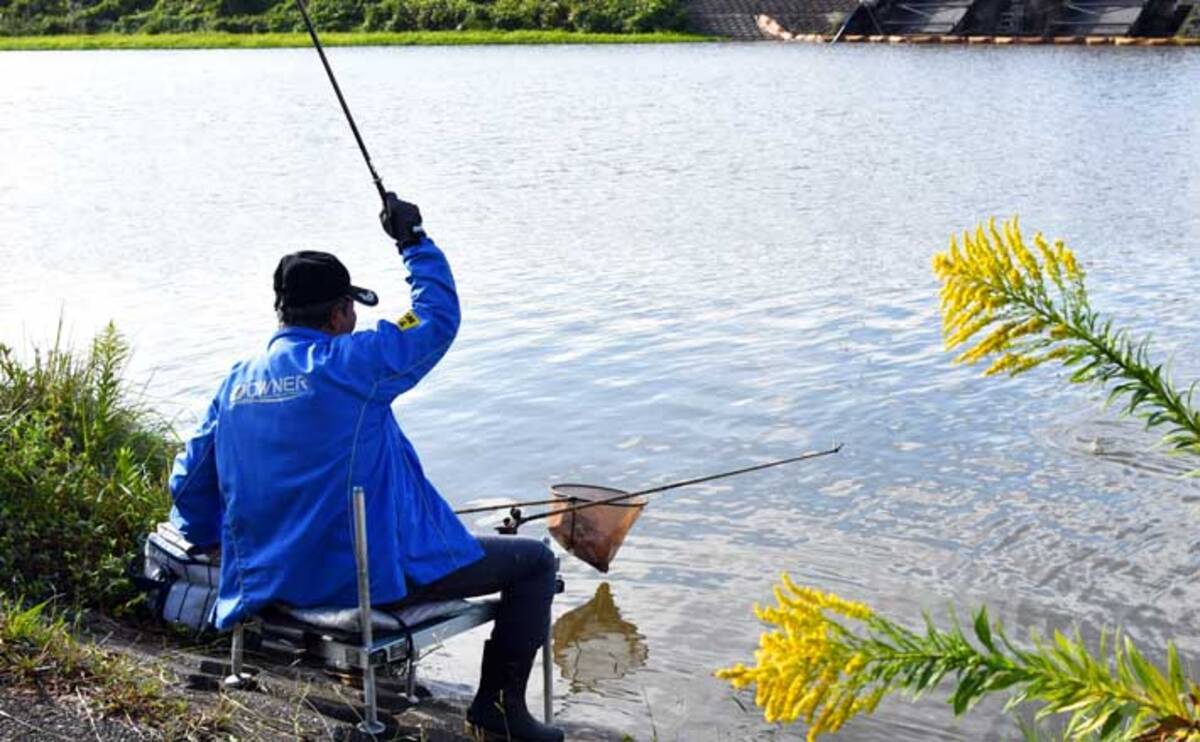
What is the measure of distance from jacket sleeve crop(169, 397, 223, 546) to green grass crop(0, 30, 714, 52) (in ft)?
204

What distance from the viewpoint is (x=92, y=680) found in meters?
4.63

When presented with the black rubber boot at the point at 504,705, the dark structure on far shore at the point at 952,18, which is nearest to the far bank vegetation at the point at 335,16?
the dark structure on far shore at the point at 952,18

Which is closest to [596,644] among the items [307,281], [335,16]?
[307,281]

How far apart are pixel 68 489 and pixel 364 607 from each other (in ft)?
7.58

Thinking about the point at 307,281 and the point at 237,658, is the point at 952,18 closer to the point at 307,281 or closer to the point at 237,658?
the point at 307,281

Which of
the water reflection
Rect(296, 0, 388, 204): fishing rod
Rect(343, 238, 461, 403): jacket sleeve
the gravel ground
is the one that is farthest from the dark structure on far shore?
Rect(343, 238, 461, 403): jacket sleeve

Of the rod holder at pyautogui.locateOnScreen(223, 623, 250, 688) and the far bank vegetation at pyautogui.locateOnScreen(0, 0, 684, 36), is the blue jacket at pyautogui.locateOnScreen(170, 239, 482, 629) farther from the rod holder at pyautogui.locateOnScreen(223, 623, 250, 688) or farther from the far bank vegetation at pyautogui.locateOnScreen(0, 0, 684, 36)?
the far bank vegetation at pyautogui.locateOnScreen(0, 0, 684, 36)

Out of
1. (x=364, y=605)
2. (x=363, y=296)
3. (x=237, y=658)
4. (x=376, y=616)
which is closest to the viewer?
(x=364, y=605)

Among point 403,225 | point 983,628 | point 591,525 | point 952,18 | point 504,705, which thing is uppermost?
point 983,628

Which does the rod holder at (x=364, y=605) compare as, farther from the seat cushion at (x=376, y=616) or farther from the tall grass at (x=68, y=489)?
the tall grass at (x=68, y=489)

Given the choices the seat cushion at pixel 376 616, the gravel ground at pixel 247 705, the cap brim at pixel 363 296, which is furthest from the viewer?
the cap brim at pixel 363 296

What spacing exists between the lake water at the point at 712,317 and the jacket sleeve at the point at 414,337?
7.31 ft

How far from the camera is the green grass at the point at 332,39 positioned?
220ft

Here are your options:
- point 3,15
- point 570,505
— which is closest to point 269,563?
point 570,505
